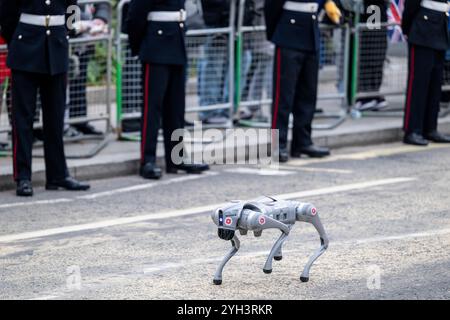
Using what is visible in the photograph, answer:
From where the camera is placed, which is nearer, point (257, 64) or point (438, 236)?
point (438, 236)

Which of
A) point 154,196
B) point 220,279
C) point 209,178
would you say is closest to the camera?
point 220,279

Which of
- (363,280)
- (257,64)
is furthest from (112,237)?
(257,64)

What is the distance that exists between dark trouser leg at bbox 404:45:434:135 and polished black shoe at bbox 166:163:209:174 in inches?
104

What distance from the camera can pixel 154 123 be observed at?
11258 mm

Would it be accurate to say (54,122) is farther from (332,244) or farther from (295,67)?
(332,244)

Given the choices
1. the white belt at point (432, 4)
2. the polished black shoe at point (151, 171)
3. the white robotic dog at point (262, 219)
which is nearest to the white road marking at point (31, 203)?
the polished black shoe at point (151, 171)

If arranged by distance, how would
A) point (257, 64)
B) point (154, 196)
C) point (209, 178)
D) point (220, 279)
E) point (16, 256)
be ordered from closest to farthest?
point (220, 279)
point (16, 256)
point (154, 196)
point (209, 178)
point (257, 64)

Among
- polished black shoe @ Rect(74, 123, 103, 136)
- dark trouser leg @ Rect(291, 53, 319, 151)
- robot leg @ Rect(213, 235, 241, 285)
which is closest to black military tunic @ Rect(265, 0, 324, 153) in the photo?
dark trouser leg @ Rect(291, 53, 319, 151)

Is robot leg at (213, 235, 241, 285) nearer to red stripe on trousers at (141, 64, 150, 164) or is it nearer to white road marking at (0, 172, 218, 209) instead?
white road marking at (0, 172, 218, 209)

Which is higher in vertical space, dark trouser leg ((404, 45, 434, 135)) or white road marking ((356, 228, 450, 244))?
dark trouser leg ((404, 45, 434, 135))

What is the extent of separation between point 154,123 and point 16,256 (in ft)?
11.2

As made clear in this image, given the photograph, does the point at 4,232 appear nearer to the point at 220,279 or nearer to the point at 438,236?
the point at 220,279

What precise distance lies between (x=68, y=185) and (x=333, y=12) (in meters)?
4.58

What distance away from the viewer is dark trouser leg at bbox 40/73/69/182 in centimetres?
1048
